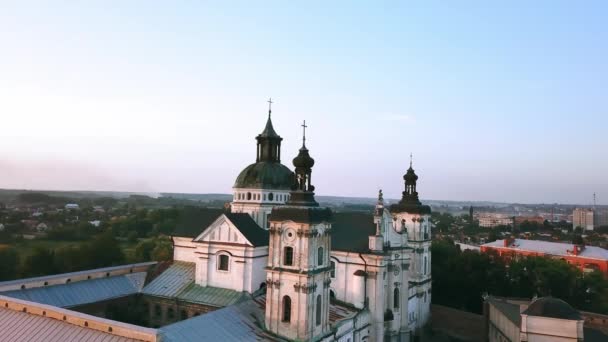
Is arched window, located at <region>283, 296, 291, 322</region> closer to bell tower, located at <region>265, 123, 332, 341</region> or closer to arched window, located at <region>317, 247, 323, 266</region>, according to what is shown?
bell tower, located at <region>265, 123, 332, 341</region>

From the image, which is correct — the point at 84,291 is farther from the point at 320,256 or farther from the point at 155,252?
the point at 155,252

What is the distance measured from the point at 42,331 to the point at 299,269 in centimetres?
1215

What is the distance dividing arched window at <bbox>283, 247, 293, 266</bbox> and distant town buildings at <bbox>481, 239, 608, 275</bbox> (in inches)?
1988

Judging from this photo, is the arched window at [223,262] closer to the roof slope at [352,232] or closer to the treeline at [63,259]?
the roof slope at [352,232]

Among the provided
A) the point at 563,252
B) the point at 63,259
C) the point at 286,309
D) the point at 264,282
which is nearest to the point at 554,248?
the point at 563,252

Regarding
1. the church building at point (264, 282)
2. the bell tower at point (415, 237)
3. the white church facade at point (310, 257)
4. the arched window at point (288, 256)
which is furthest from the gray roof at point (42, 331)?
the bell tower at point (415, 237)

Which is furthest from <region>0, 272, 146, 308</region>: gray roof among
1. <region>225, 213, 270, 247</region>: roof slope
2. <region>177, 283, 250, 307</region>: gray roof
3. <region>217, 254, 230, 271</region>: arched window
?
<region>225, 213, 270, 247</region>: roof slope

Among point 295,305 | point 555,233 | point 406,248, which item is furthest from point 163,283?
point 555,233

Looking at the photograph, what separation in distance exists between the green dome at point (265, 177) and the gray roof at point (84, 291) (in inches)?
402

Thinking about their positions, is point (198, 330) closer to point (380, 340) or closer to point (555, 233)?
point (380, 340)

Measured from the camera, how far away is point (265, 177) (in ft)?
121

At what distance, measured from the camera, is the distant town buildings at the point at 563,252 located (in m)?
71.5

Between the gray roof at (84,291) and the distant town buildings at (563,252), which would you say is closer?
the gray roof at (84,291)

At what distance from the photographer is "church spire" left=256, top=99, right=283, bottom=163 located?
38.6 meters
